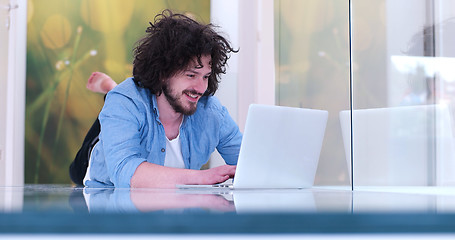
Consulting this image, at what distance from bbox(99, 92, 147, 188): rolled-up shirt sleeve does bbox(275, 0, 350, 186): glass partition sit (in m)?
0.53

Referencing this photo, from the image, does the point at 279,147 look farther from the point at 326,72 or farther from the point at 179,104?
the point at 179,104

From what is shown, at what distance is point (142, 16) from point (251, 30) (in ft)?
4.24

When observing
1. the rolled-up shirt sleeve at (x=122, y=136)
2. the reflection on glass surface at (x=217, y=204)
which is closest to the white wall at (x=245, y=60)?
the rolled-up shirt sleeve at (x=122, y=136)

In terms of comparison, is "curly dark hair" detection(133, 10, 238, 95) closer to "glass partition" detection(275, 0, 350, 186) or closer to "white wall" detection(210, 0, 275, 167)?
"glass partition" detection(275, 0, 350, 186)

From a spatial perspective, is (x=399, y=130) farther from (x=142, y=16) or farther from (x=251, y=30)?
(x=142, y=16)

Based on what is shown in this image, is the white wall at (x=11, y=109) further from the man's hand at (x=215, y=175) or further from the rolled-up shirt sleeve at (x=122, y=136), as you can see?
the man's hand at (x=215, y=175)

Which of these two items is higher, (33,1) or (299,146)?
(33,1)

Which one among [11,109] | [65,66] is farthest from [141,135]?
[65,66]

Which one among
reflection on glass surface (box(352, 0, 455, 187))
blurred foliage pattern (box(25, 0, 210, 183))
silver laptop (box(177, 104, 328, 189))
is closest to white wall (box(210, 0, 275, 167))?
blurred foliage pattern (box(25, 0, 210, 183))

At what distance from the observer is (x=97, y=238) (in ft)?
1.03

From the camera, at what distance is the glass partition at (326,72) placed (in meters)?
1.36

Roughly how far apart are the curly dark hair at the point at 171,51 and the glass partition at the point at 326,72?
44cm

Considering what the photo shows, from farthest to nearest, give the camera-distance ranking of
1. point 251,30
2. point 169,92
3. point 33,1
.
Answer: point 33,1, point 251,30, point 169,92

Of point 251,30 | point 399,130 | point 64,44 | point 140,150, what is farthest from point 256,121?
point 64,44
